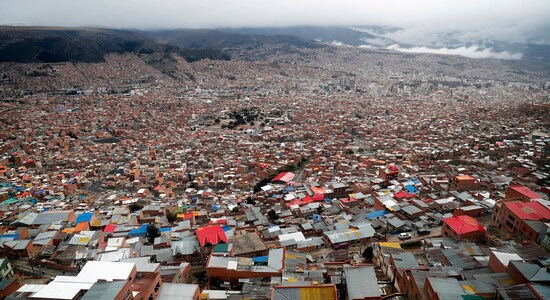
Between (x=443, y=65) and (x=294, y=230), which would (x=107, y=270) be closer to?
(x=294, y=230)

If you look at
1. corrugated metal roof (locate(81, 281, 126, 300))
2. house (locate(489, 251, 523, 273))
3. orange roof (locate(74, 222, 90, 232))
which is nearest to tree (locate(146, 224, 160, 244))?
orange roof (locate(74, 222, 90, 232))

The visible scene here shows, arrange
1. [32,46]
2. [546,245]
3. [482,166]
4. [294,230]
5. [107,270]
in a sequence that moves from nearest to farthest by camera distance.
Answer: [107,270], [546,245], [294,230], [482,166], [32,46]

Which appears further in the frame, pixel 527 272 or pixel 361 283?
pixel 361 283

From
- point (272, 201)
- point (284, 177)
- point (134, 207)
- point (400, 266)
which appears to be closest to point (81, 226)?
point (134, 207)

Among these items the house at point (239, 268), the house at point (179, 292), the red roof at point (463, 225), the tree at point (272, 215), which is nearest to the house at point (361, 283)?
the house at point (239, 268)

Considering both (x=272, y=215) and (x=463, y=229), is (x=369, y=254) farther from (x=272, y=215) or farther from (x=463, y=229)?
(x=272, y=215)

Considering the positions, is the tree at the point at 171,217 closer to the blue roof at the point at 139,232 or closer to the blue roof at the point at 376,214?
the blue roof at the point at 139,232

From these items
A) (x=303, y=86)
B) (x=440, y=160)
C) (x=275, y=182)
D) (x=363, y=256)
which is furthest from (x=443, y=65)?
(x=363, y=256)
